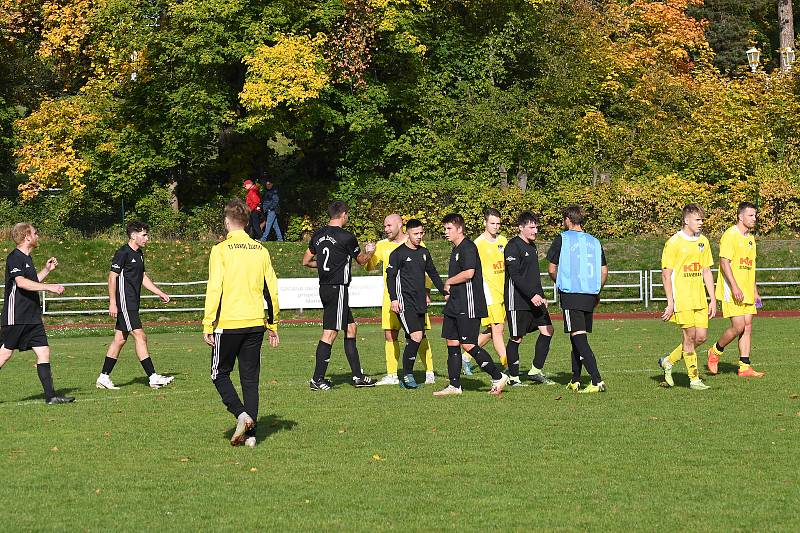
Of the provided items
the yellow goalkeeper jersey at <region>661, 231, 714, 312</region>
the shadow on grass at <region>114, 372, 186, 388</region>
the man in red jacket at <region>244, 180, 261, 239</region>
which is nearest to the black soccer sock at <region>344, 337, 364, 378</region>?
the shadow on grass at <region>114, 372, 186, 388</region>

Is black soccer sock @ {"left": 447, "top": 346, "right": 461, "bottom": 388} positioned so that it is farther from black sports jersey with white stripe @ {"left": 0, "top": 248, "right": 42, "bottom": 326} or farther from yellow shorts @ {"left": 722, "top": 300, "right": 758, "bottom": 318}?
black sports jersey with white stripe @ {"left": 0, "top": 248, "right": 42, "bottom": 326}

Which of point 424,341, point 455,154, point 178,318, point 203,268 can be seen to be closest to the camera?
point 424,341

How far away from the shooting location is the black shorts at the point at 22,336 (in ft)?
45.7

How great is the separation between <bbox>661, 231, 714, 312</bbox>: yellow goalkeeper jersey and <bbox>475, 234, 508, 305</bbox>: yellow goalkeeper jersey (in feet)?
8.08

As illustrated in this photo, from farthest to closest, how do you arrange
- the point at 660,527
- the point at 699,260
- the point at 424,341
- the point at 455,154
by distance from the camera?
the point at 455,154
the point at 424,341
the point at 699,260
the point at 660,527

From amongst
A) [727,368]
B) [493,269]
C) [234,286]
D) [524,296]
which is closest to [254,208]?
[493,269]

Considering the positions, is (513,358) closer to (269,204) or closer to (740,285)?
→ (740,285)

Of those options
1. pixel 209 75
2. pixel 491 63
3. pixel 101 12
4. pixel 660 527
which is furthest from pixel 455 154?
pixel 660 527

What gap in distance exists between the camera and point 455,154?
136 ft

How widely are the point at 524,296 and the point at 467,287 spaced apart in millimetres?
1421

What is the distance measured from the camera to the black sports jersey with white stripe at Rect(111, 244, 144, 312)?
51.1 feet

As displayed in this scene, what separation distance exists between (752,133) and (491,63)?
9.21m

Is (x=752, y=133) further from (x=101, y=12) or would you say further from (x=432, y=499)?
(x=432, y=499)

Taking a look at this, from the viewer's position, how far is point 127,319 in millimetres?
15547
